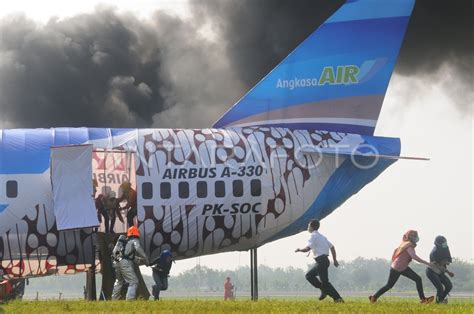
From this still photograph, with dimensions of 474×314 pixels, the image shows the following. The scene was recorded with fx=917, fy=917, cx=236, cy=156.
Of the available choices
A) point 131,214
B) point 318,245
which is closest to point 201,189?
point 131,214

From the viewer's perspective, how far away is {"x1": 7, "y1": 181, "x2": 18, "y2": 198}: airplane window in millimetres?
25344

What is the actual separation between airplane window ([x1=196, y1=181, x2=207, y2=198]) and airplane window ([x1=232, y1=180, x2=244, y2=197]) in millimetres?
837

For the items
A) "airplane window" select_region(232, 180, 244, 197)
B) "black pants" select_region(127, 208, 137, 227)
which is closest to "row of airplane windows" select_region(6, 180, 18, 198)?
"black pants" select_region(127, 208, 137, 227)

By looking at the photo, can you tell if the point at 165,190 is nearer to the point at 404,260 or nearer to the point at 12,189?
the point at 12,189

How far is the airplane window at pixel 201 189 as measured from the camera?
2647cm

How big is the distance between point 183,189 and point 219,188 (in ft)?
3.44

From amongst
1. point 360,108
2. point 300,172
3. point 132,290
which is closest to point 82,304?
→ point 132,290

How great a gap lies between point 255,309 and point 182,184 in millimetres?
10405

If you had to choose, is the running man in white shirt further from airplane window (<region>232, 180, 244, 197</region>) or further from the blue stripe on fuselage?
the blue stripe on fuselage

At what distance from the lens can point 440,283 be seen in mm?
21922

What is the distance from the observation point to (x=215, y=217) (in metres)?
26.5

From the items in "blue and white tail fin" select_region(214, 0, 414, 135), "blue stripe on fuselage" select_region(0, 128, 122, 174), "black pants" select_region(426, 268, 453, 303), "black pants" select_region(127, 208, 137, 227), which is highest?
"blue and white tail fin" select_region(214, 0, 414, 135)

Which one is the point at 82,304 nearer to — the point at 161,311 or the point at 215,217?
the point at 161,311

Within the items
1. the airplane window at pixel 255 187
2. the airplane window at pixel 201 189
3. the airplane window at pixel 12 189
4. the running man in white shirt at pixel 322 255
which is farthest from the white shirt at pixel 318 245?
the airplane window at pixel 12 189
